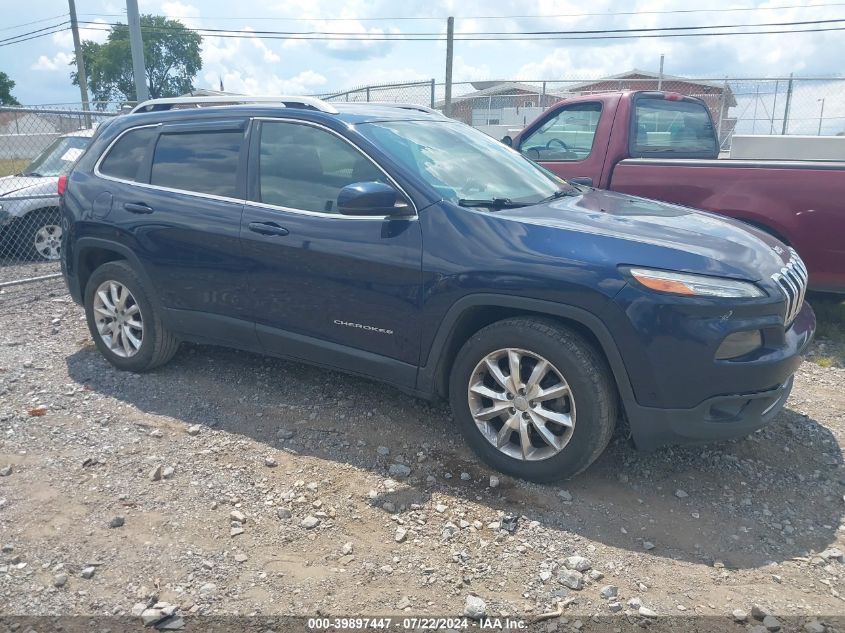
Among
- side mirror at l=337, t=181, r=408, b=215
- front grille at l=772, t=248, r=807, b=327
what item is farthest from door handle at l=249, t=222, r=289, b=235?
front grille at l=772, t=248, r=807, b=327

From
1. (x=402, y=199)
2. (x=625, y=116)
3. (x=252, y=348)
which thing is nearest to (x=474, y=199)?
(x=402, y=199)

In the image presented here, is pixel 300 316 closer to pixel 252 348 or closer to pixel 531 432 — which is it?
pixel 252 348

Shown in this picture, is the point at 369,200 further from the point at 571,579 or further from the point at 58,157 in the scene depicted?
the point at 58,157

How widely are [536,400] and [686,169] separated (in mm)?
3365

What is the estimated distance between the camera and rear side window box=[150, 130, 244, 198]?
177 inches

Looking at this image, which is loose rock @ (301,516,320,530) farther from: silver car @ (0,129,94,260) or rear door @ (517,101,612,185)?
silver car @ (0,129,94,260)

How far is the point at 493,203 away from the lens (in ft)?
12.7

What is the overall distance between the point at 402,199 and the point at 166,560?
6.73ft

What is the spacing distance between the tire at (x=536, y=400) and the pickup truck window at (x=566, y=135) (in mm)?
3735

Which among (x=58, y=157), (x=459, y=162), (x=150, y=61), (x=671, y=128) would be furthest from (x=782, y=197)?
(x=150, y=61)

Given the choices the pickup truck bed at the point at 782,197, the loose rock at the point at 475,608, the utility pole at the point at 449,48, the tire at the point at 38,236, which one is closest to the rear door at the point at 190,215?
the loose rock at the point at 475,608

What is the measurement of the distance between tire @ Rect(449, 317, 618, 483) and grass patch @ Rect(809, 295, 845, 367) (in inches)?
117

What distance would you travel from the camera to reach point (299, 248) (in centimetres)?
409

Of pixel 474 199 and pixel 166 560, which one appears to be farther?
pixel 474 199
